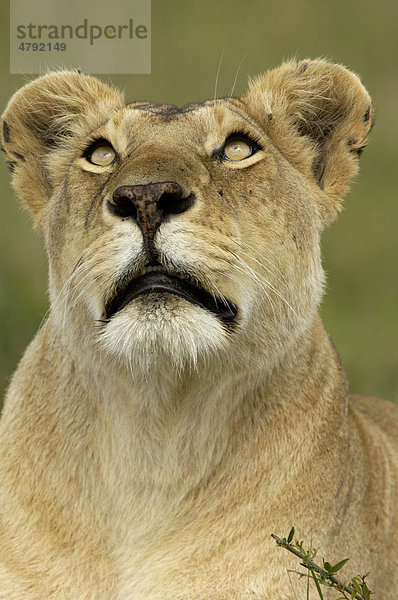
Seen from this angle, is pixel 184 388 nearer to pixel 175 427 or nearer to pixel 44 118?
pixel 175 427

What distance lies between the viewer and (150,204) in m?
3.85

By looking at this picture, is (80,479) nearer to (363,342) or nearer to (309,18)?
(363,342)

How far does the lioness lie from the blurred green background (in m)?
3.74

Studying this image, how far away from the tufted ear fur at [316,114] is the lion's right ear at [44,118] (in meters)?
0.71

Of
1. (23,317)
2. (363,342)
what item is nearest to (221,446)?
(23,317)

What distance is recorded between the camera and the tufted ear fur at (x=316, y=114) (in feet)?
16.9

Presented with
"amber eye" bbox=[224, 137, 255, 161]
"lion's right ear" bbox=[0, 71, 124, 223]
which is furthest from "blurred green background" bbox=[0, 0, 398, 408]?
"amber eye" bbox=[224, 137, 255, 161]

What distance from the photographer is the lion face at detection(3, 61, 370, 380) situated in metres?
3.99

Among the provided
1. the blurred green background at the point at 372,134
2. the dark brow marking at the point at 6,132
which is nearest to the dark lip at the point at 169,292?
the dark brow marking at the point at 6,132

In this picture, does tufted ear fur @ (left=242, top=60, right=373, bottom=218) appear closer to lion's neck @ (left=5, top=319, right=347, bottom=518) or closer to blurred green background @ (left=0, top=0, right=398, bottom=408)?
lion's neck @ (left=5, top=319, right=347, bottom=518)

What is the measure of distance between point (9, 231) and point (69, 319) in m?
7.39

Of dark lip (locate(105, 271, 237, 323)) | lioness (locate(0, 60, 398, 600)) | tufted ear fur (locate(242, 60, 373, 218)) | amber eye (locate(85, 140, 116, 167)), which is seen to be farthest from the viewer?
tufted ear fur (locate(242, 60, 373, 218))

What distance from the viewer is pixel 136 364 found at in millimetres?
4227

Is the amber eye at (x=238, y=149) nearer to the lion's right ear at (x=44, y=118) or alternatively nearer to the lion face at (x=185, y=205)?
the lion face at (x=185, y=205)
